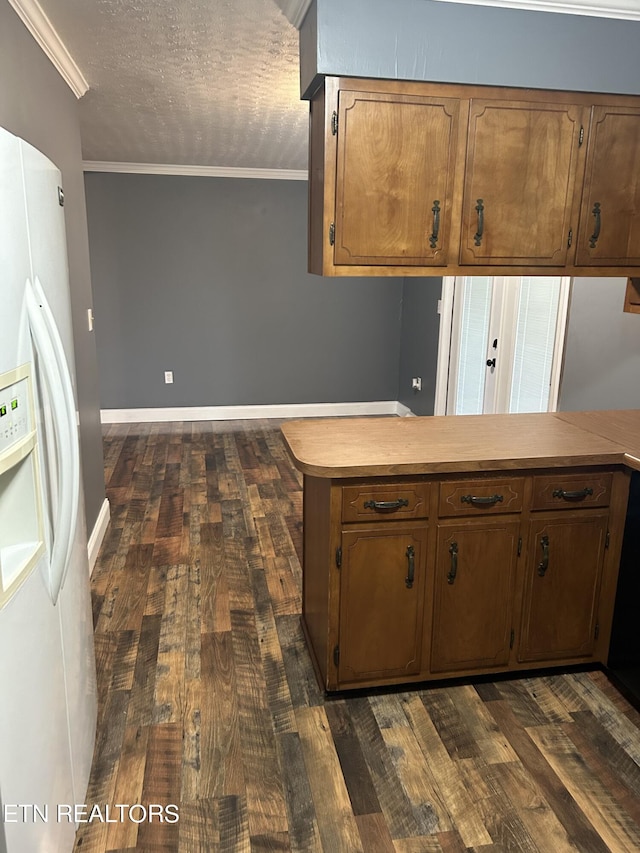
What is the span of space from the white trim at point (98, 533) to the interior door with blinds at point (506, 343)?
106 inches

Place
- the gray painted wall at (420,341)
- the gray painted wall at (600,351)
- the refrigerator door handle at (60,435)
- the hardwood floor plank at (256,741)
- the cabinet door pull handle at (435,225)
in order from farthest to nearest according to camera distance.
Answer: the gray painted wall at (420,341)
the gray painted wall at (600,351)
the cabinet door pull handle at (435,225)
the hardwood floor plank at (256,741)
the refrigerator door handle at (60,435)

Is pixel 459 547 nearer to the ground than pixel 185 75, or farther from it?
nearer to the ground

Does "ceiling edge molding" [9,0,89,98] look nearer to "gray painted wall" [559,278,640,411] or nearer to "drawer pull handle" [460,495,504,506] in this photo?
"drawer pull handle" [460,495,504,506]

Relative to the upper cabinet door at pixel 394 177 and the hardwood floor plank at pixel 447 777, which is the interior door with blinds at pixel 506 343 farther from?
the hardwood floor plank at pixel 447 777

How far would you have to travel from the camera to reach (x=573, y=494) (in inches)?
92.7

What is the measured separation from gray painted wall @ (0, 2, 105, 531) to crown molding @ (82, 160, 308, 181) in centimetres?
256

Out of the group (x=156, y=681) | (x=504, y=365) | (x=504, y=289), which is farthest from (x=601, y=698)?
(x=504, y=289)

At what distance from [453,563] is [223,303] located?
4.75 metres

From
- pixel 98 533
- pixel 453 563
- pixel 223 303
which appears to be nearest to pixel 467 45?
pixel 453 563

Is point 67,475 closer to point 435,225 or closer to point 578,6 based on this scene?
point 435,225

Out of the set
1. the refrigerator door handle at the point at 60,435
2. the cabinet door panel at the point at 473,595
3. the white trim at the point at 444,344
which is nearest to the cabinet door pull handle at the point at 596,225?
the cabinet door panel at the point at 473,595

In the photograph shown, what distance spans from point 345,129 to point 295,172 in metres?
4.29

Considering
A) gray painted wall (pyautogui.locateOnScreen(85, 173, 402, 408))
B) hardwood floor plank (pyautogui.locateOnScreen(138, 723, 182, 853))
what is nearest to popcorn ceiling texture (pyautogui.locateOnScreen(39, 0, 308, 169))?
gray painted wall (pyautogui.locateOnScreen(85, 173, 402, 408))

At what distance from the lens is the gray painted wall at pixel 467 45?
7.20 feet
